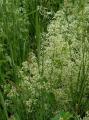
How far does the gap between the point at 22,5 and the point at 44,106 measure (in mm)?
1523

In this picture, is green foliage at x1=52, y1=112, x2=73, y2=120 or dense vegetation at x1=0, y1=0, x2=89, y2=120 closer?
green foliage at x1=52, y1=112, x2=73, y2=120

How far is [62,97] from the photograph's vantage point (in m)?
2.09

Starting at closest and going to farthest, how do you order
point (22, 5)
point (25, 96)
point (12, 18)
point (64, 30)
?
1. point (25, 96)
2. point (64, 30)
3. point (12, 18)
4. point (22, 5)

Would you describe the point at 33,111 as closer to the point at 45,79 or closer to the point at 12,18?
the point at 45,79

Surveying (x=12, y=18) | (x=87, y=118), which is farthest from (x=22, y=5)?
(x=87, y=118)

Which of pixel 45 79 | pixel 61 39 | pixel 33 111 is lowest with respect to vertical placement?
pixel 33 111

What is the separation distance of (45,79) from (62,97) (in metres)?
0.13

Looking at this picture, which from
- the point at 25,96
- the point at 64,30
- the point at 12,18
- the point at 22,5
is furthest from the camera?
the point at 22,5

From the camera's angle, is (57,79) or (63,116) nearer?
(63,116)

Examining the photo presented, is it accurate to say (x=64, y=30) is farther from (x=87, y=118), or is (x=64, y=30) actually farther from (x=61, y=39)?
(x=87, y=118)

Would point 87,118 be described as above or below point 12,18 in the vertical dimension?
below

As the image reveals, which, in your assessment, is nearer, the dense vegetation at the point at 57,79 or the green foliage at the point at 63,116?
the green foliage at the point at 63,116

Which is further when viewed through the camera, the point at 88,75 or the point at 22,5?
the point at 22,5

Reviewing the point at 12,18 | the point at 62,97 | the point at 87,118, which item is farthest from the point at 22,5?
the point at 87,118
